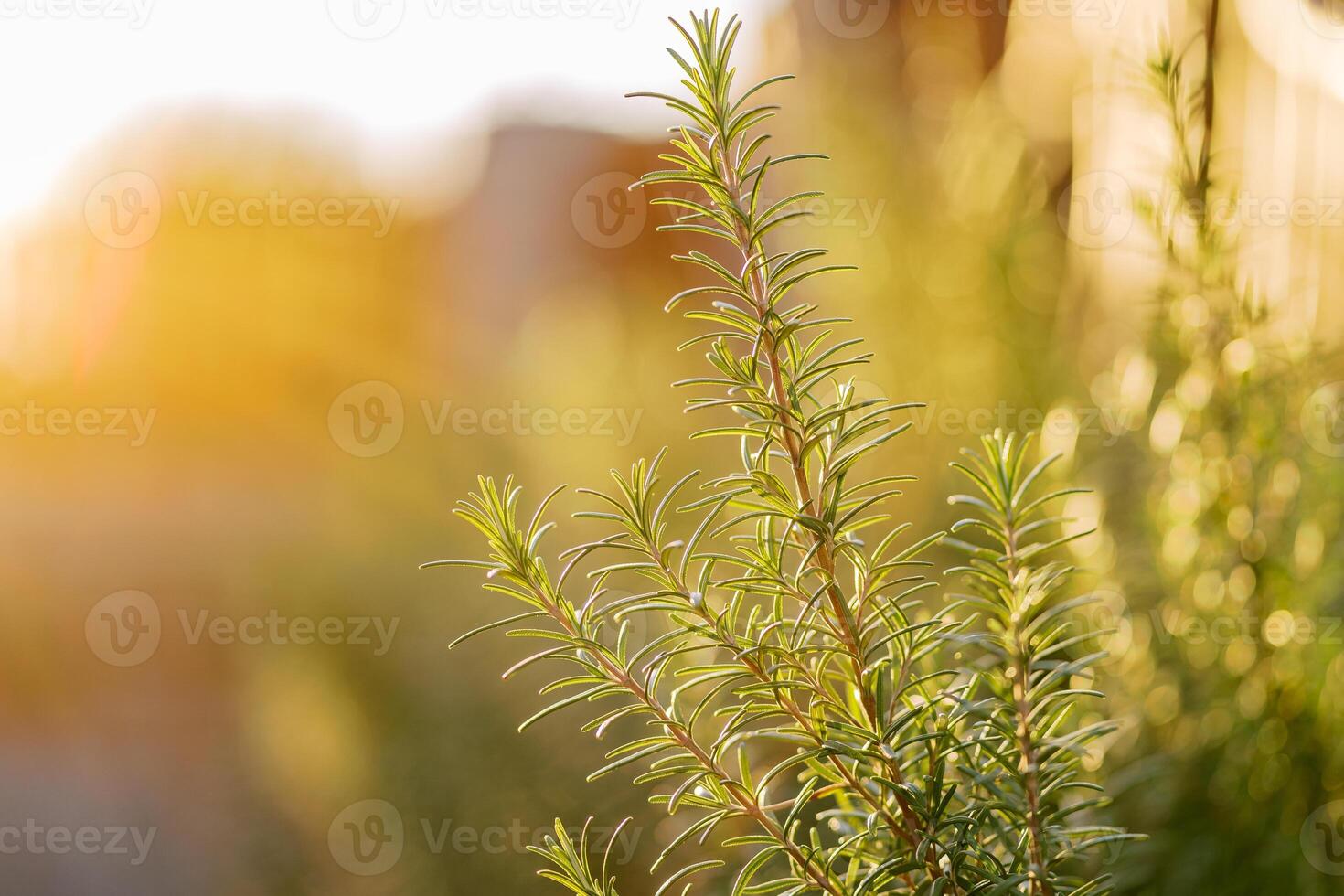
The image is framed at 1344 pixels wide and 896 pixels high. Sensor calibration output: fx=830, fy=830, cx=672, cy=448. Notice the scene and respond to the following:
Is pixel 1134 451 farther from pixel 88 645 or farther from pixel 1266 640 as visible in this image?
pixel 88 645

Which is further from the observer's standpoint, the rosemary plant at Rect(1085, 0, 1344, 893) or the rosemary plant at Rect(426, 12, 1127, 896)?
the rosemary plant at Rect(1085, 0, 1344, 893)

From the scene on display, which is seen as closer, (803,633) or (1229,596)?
(803,633)

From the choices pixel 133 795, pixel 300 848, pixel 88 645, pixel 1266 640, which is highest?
pixel 1266 640

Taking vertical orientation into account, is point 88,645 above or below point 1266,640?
below

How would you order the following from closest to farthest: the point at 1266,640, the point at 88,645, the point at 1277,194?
the point at 1266,640 → the point at 1277,194 → the point at 88,645

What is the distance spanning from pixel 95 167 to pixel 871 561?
3127mm

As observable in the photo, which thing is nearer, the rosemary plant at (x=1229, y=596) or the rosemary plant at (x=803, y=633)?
the rosemary plant at (x=803, y=633)

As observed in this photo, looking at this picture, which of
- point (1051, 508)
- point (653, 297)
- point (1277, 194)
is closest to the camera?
point (1051, 508)

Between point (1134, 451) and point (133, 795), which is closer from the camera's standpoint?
point (1134, 451)

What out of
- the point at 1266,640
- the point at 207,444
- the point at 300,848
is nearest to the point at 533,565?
the point at 1266,640

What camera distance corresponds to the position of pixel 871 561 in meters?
0.26

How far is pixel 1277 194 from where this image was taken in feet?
2.60

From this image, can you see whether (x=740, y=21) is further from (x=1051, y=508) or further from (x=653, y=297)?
(x=653, y=297)

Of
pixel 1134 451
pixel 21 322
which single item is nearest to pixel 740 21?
pixel 1134 451
